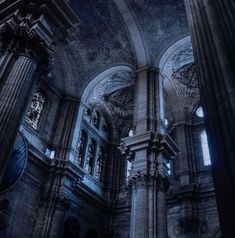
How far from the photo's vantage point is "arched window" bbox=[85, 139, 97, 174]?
50.8 feet

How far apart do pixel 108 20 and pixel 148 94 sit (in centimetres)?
422

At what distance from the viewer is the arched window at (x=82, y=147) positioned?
48.8ft

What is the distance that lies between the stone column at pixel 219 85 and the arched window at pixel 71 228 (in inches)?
410

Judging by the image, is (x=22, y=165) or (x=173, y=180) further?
(x=173, y=180)

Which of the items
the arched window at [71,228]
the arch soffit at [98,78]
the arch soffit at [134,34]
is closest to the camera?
the arched window at [71,228]

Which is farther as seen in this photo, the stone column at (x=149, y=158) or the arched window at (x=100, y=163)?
the arched window at (x=100, y=163)

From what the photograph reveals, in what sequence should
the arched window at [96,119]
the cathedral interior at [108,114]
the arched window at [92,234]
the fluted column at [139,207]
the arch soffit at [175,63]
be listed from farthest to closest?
1. the arched window at [96,119]
2. the arched window at [92,234]
3. the arch soffit at [175,63]
4. the fluted column at [139,207]
5. the cathedral interior at [108,114]

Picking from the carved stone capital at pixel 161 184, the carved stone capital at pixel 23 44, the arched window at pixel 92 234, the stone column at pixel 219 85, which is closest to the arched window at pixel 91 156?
the arched window at pixel 92 234

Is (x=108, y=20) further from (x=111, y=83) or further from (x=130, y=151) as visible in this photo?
(x=130, y=151)

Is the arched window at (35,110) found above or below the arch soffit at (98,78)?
below

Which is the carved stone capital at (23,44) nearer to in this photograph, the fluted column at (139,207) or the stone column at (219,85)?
the stone column at (219,85)

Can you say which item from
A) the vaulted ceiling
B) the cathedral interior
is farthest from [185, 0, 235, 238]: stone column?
the vaulted ceiling

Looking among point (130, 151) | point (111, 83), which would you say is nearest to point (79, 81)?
point (111, 83)

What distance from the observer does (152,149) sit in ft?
32.4
